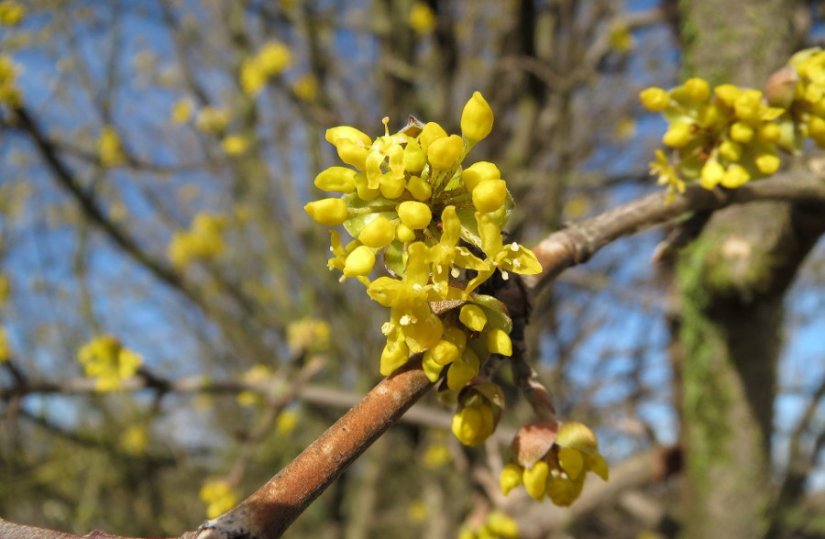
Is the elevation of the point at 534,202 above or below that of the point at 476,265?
above

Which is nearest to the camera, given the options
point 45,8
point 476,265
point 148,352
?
point 476,265

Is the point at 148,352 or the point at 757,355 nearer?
the point at 757,355

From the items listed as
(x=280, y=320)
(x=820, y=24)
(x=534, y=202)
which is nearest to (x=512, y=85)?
(x=534, y=202)

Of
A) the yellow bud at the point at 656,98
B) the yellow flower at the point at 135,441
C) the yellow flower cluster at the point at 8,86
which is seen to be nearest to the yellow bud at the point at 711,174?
the yellow bud at the point at 656,98

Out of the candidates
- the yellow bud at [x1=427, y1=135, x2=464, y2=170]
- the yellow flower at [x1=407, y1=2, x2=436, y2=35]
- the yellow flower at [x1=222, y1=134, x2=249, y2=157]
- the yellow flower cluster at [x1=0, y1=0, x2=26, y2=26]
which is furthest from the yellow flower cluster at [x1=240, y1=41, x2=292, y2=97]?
the yellow bud at [x1=427, y1=135, x2=464, y2=170]

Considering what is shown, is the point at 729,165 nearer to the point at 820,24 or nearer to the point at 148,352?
the point at 820,24

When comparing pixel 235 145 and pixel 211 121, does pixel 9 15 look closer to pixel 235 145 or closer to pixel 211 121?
pixel 235 145
